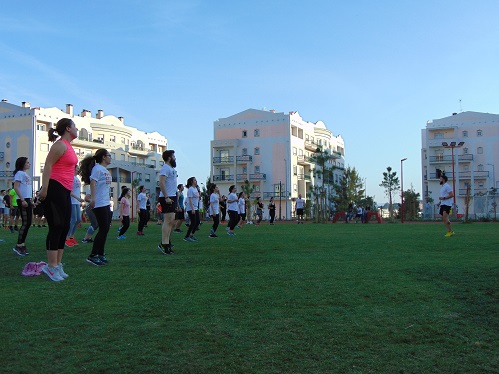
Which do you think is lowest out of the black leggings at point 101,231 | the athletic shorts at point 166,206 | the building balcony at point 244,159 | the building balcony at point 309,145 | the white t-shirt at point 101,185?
the black leggings at point 101,231

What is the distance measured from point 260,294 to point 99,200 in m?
4.05

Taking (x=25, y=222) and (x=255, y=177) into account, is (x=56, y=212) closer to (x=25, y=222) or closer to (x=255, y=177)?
(x=25, y=222)

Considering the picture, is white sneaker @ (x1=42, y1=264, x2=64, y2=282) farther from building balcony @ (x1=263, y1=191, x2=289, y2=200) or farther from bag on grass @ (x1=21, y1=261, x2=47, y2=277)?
building balcony @ (x1=263, y1=191, x2=289, y2=200)

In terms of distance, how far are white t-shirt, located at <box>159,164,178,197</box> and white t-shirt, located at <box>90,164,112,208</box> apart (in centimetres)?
156

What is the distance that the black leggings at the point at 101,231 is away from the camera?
8.10 meters

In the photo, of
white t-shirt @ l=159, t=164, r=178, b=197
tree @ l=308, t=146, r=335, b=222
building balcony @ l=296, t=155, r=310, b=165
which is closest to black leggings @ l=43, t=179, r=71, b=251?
white t-shirt @ l=159, t=164, r=178, b=197

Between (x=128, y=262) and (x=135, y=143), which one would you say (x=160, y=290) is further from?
(x=135, y=143)

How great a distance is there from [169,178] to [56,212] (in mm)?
3821

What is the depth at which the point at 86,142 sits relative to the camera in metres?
74.6

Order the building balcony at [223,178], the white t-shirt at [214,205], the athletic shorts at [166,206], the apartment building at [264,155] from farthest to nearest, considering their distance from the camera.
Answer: the building balcony at [223,178] < the apartment building at [264,155] < the white t-shirt at [214,205] < the athletic shorts at [166,206]

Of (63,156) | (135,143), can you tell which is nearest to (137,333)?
(63,156)

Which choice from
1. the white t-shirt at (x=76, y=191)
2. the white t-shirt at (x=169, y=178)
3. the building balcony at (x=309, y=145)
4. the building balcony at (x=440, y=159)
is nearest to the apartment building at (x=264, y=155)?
Answer: the building balcony at (x=309, y=145)

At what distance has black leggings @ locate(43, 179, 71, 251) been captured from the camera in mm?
6371

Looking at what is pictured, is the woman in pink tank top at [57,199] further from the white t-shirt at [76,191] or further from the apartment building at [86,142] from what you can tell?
the apartment building at [86,142]
